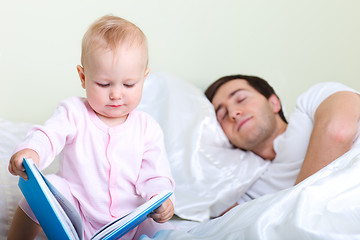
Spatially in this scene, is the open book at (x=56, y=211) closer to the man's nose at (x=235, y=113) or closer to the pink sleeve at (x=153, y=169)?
the pink sleeve at (x=153, y=169)

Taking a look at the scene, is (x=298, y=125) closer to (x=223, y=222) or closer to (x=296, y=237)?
(x=223, y=222)

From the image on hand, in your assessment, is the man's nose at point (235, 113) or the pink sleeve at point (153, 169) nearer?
the pink sleeve at point (153, 169)

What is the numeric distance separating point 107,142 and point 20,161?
11.9 inches

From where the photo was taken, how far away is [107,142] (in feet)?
3.96

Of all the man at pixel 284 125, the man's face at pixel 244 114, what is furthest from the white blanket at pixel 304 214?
the man's face at pixel 244 114

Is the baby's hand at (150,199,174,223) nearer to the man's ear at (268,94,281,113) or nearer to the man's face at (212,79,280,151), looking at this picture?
the man's face at (212,79,280,151)

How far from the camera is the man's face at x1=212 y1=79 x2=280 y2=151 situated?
186 centimetres

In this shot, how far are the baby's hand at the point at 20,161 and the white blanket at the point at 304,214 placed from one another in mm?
314

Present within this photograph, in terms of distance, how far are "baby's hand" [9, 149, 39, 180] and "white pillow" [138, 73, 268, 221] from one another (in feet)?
2.21

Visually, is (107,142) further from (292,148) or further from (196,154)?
(292,148)

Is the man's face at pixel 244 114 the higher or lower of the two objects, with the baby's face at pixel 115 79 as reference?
lower

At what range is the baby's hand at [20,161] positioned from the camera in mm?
934

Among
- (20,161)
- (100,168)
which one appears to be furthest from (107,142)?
(20,161)

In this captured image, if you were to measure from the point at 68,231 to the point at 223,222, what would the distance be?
38 centimetres
